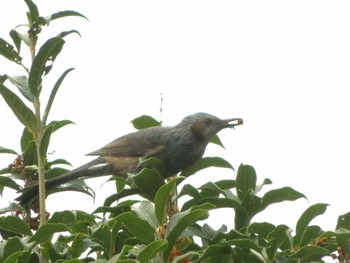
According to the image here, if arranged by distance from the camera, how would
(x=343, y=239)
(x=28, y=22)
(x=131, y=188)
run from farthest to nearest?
1. (x=131, y=188)
2. (x=28, y=22)
3. (x=343, y=239)

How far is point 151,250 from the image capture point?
2.93 metres

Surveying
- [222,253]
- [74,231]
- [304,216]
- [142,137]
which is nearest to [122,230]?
[74,231]

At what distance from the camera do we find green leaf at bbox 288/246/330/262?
342 cm

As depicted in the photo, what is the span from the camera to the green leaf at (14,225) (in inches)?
140

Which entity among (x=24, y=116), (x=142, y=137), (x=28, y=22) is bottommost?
(x=142, y=137)

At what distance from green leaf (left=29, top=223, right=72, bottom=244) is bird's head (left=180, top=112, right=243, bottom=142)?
3.74 meters

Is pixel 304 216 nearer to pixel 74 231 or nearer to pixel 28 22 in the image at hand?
pixel 74 231

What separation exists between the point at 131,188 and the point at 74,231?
85cm

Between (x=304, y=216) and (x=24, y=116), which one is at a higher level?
(x=24, y=116)

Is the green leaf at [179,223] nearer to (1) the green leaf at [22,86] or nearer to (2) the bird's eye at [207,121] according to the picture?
(1) the green leaf at [22,86]

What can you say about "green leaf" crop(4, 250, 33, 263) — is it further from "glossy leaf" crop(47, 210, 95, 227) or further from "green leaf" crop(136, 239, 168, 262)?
"green leaf" crop(136, 239, 168, 262)

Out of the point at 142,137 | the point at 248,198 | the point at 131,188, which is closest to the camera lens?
the point at 248,198

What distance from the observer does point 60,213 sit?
3.54m

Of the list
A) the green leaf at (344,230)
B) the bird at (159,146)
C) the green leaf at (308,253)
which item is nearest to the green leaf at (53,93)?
the green leaf at (308,253)
